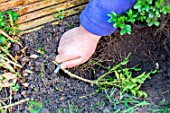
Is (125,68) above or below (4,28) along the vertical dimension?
below

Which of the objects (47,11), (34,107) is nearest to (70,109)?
(34,107)

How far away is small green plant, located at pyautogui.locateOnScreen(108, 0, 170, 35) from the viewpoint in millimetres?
1768

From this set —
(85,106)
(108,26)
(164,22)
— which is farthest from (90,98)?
(164,22)

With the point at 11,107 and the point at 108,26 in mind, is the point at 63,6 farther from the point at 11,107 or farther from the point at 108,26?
the point at 11,107

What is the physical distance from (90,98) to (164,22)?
0.50 m

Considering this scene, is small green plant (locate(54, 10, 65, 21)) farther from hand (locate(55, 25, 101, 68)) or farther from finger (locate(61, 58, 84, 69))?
finger (locate(61, 58, 84, 69))

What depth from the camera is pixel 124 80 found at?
6.54 ft

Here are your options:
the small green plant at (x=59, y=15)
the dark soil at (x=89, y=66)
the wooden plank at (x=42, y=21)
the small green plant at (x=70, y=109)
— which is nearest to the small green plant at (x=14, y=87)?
the dark soil at (x=89, y=66)

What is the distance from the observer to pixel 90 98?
1952mm

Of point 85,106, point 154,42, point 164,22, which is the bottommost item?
point 85,106

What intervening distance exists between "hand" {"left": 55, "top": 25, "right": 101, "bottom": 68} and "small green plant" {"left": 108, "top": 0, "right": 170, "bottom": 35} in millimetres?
189

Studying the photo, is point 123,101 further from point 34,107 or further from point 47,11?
point 47,11

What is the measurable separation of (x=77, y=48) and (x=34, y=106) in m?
0.34

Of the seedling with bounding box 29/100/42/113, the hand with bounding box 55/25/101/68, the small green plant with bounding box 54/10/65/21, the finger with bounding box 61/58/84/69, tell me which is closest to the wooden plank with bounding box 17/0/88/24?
the small green plant with bounding box 54/10/65/21
